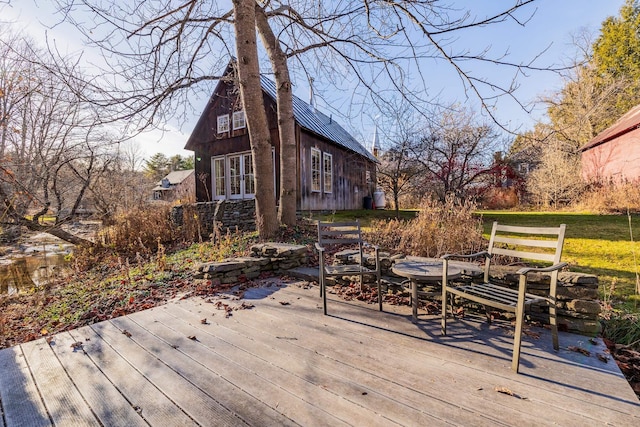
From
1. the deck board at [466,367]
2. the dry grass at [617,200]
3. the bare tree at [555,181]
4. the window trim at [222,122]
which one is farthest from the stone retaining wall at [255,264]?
the bare tree at [555,181]

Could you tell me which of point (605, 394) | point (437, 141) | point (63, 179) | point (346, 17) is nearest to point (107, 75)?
point (346, 17)

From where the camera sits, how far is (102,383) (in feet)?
5.93

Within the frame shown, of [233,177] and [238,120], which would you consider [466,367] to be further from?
[238,120]

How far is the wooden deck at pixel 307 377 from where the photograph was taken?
148 cm

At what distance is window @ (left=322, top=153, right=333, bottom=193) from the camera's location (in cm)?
1122

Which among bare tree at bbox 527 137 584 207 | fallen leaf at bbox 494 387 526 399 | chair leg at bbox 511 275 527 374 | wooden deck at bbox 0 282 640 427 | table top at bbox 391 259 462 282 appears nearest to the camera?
wooden deck at bbox 0 282 640 427

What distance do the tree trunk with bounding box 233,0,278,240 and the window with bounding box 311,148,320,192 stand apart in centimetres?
446

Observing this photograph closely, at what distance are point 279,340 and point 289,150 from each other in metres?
4.88

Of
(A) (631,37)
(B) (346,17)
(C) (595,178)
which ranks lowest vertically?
(C) (595,178)

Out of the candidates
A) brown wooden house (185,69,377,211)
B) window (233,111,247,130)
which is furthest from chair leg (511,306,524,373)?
window (233,111,247,130)

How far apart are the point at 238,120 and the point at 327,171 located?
3818 mm

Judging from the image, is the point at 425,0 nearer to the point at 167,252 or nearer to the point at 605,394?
the point at 605,394

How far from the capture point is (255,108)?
5.76 m

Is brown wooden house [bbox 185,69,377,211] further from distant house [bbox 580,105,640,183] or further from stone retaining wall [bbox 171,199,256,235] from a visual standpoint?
distant house [bbox 580,105,640,183]
